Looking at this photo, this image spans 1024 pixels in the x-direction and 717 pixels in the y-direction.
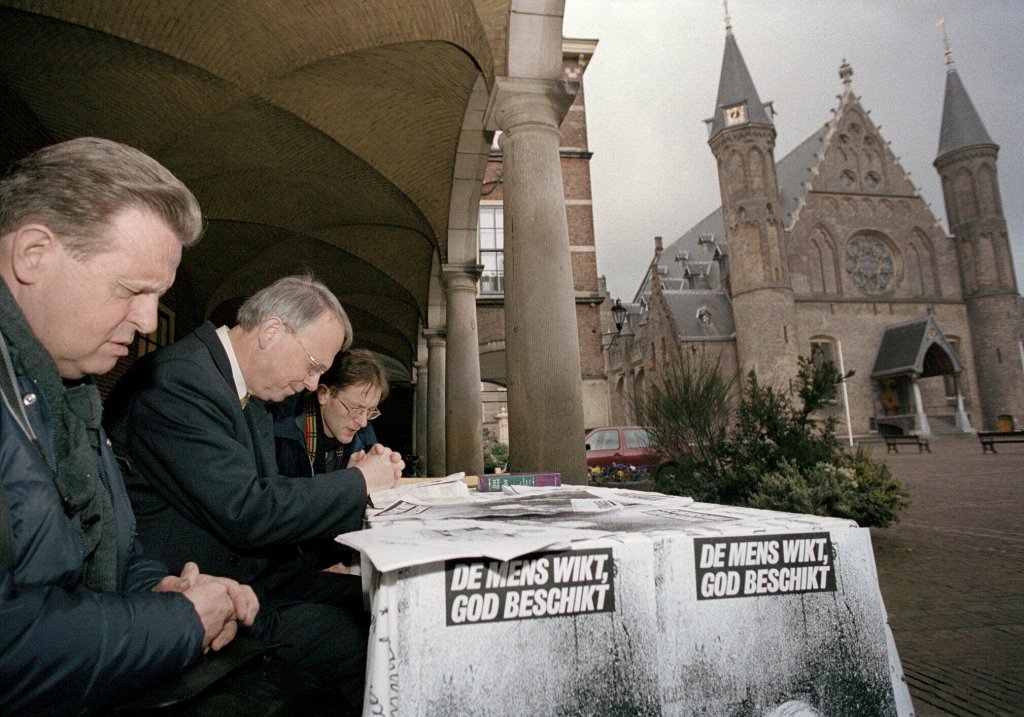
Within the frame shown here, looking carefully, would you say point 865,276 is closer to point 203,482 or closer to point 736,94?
point 736,94

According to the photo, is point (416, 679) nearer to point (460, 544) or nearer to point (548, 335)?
point (460, 544)

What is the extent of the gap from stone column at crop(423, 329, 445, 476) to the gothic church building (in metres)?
18.0

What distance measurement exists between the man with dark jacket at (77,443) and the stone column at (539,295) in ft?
9.93

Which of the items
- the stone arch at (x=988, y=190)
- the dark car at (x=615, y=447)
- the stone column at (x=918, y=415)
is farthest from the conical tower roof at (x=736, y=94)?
the dark car at (x=615, y=447)

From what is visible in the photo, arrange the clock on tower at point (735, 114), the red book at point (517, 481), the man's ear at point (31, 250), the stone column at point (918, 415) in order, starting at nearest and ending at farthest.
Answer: the man's ear at point (31, 250) → the red book at point (517, 481) → the stone column at point (918, 415) → the clock on tower at point (735, 114)

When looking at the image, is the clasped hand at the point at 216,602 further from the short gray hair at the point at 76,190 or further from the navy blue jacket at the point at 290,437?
the navy blue jacket at the point at 290,437

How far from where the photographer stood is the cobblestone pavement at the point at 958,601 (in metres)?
2.39

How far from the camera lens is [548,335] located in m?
4.24

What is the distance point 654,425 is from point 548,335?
2.74 meters

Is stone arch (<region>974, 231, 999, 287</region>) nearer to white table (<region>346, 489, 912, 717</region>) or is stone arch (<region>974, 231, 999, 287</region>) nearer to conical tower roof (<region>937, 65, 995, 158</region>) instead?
conical tower roof (<region>937, 65, 995, 158</region>)

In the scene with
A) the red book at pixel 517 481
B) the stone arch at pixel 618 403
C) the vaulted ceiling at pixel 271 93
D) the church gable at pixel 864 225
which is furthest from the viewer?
the stone arch at pixel 618 403

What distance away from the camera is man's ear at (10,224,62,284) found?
102 cm

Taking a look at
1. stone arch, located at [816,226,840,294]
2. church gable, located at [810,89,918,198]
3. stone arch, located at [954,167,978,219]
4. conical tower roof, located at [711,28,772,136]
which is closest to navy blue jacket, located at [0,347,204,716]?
conical tower roof, located at [711,28,772,136]

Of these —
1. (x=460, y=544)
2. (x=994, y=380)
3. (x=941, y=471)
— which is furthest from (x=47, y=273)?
(x=994, y=380)
